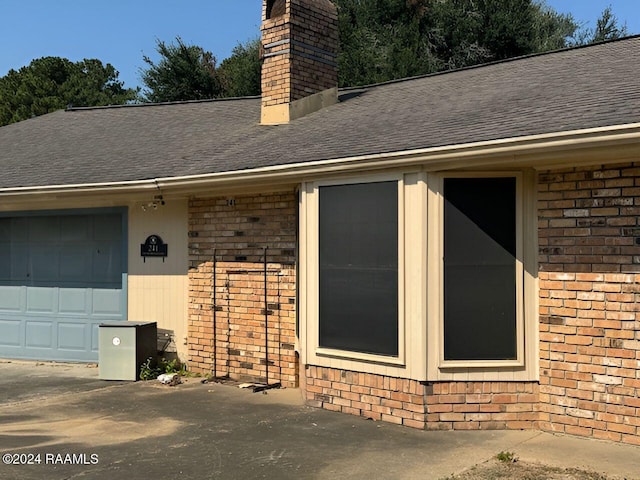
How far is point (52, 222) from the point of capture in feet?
34.6

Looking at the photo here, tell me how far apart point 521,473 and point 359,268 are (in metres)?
2.63

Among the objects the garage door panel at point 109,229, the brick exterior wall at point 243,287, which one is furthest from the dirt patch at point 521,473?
the garage door panel at point 109,229

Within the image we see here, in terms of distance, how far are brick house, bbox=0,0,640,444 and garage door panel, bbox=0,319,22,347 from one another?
3 centimetres

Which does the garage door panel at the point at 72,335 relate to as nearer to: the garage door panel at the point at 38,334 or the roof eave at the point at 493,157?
the garage door panel at the point at 38,334

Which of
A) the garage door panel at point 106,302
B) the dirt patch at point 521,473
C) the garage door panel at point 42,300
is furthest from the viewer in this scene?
the garage door panel at point 42,300

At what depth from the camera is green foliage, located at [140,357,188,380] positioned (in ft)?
29.4

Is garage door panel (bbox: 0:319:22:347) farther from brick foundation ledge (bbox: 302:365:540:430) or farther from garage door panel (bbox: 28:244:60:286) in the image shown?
brick foundation ledge (bbox: 302:365:540:430)

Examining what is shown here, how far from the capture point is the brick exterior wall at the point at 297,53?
1038 centimetres

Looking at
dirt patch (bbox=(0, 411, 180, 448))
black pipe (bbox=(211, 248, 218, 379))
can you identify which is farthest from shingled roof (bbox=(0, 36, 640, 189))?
dirt patch (bbox=(0, 411, 180, 448))

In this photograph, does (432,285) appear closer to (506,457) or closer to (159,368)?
(506,457)

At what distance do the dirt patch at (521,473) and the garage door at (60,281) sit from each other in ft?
21.1

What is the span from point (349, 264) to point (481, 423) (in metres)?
2.04

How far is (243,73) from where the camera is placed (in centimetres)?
2758

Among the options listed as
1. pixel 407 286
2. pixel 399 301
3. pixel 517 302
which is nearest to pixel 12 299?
pixel 399 301
